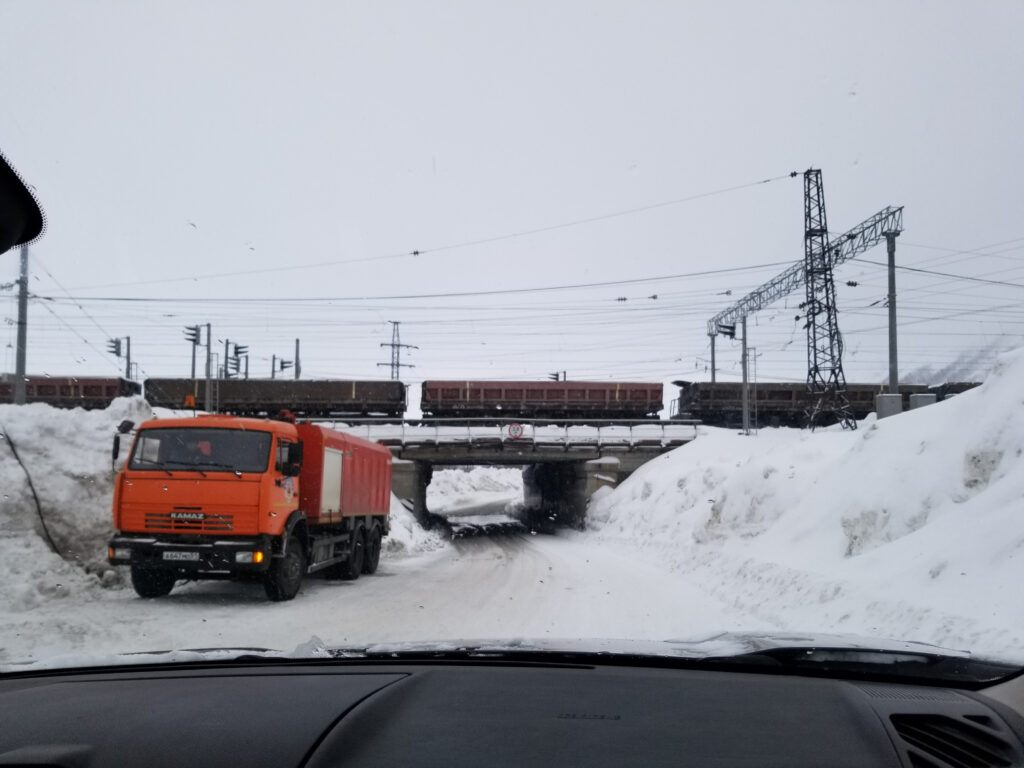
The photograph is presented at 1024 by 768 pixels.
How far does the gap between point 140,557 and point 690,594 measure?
8371 millimetres

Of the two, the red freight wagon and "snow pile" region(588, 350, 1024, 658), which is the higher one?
the red freight wagon

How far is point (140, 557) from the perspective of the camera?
11.2 meters

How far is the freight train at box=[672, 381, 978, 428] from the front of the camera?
47469 millimetres

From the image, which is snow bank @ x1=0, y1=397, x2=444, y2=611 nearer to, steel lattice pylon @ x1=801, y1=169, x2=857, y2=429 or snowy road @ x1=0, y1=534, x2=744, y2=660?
snowy road @ x1=0, y1=534, x2=744, y2=660

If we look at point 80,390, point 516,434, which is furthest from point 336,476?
point 80,390

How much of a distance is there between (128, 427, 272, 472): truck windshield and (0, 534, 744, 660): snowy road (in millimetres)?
1991

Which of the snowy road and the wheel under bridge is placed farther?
the wheel under bridge

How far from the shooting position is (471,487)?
304 feet

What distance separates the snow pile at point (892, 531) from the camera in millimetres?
7863

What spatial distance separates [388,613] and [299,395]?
36.9 meters

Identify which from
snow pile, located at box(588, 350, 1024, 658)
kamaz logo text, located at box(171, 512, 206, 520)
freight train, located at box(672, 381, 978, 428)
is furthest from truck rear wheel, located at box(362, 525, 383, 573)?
freight train, located at box(672, 381, 978, 428)

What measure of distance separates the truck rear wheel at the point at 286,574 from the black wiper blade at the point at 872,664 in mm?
9333

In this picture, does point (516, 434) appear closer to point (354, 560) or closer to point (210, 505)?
point (354, 560)

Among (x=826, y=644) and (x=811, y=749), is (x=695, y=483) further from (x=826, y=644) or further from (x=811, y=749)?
(x=811, y=749)
